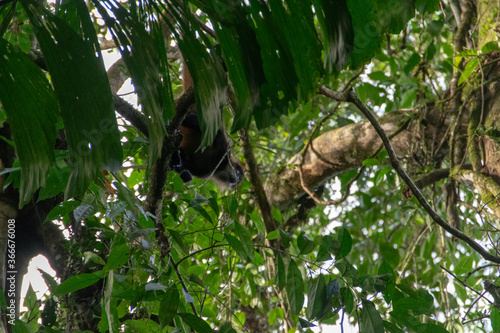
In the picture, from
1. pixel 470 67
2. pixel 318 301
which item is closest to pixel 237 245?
pixel 318 301

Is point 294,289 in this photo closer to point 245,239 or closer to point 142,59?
point 245,239

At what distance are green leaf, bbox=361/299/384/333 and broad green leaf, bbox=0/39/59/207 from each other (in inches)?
36.1

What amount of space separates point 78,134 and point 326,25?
0.45m

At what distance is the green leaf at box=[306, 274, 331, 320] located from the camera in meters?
1.34

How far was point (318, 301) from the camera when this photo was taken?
4.49ft

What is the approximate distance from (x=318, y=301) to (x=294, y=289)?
0.35 ft

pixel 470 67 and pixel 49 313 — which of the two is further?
pixel 470 67

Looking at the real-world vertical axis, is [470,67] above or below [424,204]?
above

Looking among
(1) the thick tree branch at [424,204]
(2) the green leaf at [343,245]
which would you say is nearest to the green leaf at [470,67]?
(1) the thick tree branch at [424,204]

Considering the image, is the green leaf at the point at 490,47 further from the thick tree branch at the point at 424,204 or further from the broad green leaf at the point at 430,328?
the broad green leaf at the point at 430,328

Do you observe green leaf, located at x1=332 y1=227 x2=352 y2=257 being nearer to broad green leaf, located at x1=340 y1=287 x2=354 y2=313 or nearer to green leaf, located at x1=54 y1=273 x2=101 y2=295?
broad green leaf, located at x1=340 y1=287 x2=354 y2=313

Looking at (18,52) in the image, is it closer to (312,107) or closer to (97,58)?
(97,58)

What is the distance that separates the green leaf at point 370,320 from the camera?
50.1 inches

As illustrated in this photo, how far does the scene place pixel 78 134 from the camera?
0.76 metres
